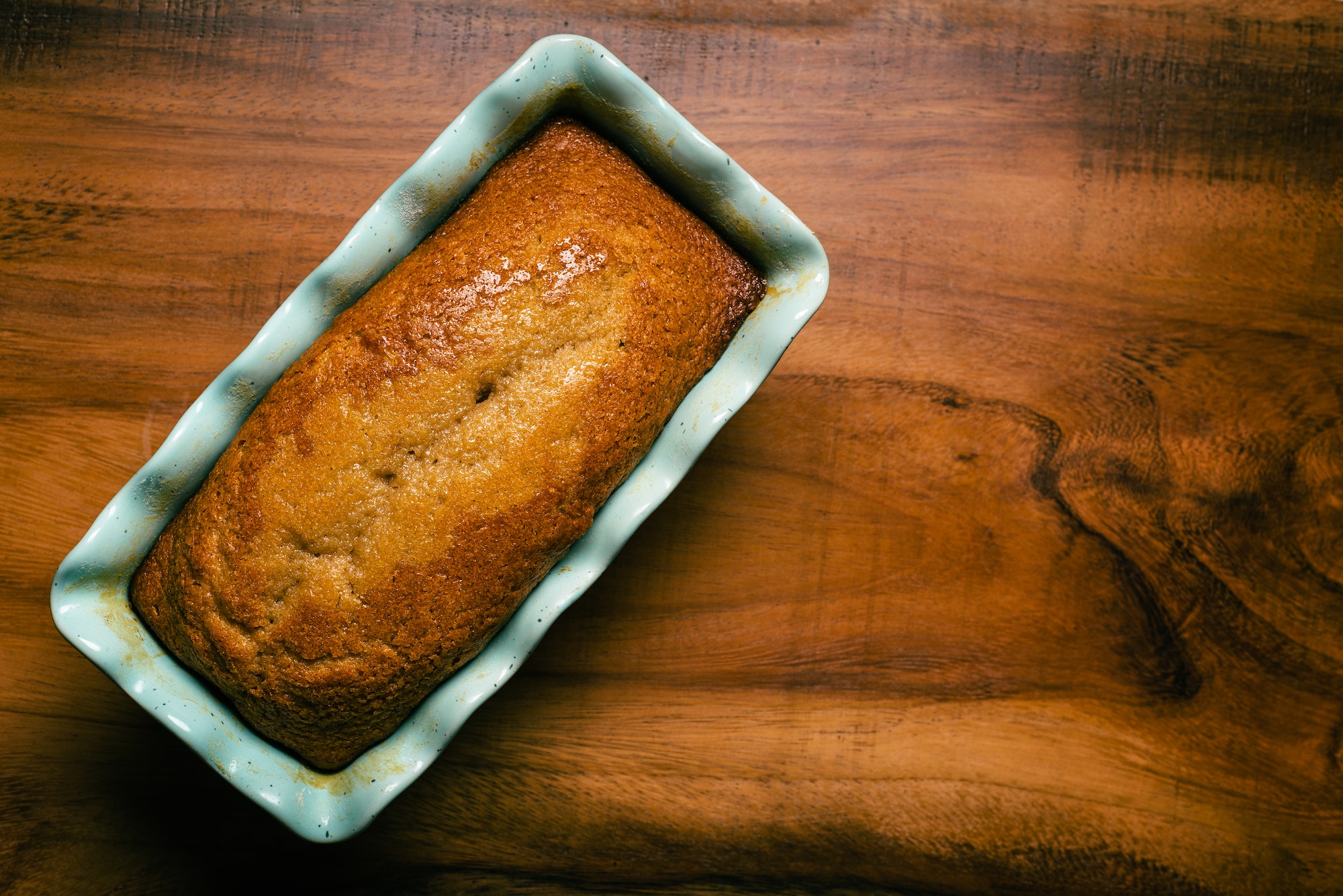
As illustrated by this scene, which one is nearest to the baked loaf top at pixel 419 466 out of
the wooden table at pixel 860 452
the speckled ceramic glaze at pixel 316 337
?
the speckled ceramic glaze at pixel 316 337

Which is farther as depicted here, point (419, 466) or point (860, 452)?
point (860, 452)

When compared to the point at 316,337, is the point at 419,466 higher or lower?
lower

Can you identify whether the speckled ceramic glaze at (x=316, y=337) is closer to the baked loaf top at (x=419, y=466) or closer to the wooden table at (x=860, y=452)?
the baked loaf top at (x=419, y=466)

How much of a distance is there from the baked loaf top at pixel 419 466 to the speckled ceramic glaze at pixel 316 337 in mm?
51

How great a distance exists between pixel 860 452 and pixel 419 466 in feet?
2.57

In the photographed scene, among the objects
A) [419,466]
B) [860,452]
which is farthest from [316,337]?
[860,452]

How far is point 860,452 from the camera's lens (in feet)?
4.71

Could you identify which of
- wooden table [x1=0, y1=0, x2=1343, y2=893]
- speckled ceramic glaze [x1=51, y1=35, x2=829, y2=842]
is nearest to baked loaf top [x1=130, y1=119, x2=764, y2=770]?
speckled ceramic glaze [x1=51, y1=35, x2=829, y2=842]

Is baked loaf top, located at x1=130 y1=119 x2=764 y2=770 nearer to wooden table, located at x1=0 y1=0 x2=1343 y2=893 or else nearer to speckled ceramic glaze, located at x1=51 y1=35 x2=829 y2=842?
speckled ceramic glaze, located at x1=51 y1=35 x2=829 y2=842

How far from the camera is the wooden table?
53.4 inches

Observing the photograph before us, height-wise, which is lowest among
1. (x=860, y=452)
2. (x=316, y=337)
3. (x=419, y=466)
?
(x=860, y=452)

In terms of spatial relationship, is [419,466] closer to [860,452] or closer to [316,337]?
[316,337]

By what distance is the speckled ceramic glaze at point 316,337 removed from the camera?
1.11 m

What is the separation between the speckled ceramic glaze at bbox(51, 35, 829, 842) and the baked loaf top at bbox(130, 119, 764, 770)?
0.17 feet
